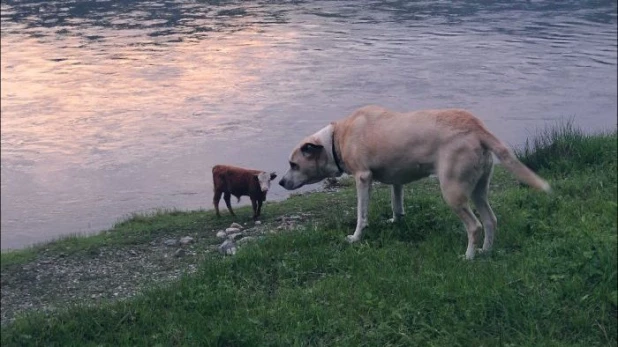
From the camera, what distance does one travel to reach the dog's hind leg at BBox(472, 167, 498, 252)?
7.31m

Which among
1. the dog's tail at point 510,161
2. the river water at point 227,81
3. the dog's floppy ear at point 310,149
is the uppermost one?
the dog's tail at point 510,161

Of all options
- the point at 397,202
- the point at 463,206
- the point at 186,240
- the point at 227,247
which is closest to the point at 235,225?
the point at 186,240

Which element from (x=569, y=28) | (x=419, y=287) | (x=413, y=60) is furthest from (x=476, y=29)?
(x=419, y=287)

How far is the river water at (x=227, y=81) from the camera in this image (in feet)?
38.0

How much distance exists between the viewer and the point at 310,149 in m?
8.62

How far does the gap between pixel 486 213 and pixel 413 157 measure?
806 mm

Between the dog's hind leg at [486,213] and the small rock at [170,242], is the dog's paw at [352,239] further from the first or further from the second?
the small rock at [170,242]

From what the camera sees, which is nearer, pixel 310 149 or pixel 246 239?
pixel 246 239

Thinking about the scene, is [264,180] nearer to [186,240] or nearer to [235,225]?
[235,225]

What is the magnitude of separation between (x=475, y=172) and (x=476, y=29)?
10349 millimetres

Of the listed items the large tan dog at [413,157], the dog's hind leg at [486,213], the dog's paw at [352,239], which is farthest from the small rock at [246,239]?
the dog's hind leg at [486,213]

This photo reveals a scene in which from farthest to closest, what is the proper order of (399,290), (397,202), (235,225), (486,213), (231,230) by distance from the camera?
1. (235,225)
2. (231,230)
3. (397,202)
4. (486,213)
5. (399,290)

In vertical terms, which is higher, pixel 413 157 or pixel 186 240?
pixel 413 157

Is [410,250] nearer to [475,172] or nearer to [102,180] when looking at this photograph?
[475,172]
